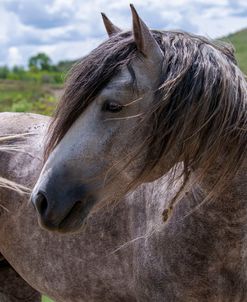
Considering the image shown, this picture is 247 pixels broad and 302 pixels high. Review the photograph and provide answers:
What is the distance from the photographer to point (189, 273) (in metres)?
2.89

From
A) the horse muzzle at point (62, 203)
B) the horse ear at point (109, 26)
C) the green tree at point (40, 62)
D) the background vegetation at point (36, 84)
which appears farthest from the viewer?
the green tree at point (40, 62)

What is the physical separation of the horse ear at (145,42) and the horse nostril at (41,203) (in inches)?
26.0

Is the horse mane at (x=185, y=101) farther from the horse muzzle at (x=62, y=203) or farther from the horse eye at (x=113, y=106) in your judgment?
the horse muzzle at (x=62, y=203)

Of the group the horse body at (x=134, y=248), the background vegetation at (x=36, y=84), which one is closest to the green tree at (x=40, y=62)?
the background vegetation at (x=36, y=84)

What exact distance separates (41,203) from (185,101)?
66cm

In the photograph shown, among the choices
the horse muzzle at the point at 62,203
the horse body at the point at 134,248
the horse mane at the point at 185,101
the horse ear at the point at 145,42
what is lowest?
the horse body at the point at 134,248

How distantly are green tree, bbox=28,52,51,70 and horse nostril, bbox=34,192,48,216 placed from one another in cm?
6209

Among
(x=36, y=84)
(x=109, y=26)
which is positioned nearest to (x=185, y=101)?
(x=109, y=26)

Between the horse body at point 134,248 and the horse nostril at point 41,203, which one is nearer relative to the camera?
the horse nostril at point 41,203

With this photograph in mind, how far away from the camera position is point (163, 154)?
254 centimetres

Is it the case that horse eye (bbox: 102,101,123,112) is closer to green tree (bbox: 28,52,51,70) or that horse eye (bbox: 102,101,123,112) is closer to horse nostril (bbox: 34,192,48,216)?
horse nostril (bbox: 34,192,48,216)

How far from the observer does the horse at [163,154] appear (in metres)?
2.47

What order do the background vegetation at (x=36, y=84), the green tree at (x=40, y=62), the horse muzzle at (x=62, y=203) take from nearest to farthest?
1. the horse muzzle at (x=62, y=203)
2. the background vegetation at (x=36, y=84)
3. the green tree at (x=40, y=62)

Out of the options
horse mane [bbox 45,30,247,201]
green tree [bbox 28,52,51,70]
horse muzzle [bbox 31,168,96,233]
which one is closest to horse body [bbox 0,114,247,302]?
horse mane [bbox 45,30,247,201]
